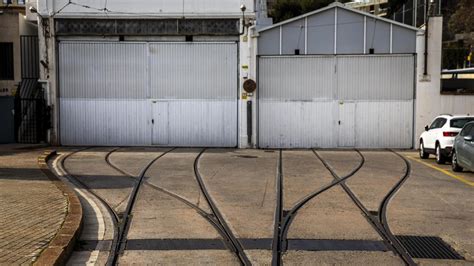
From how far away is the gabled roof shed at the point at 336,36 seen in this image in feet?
81.8

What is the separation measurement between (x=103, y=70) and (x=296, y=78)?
8491 mm

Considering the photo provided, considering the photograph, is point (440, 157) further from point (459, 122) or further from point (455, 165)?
point (455, 165)

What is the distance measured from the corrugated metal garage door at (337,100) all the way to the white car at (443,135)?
4.96 meters

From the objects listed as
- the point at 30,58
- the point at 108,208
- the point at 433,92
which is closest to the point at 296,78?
the point at 433,92

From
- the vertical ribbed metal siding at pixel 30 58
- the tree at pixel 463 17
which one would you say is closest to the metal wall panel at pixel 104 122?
the vertical ribbed metal siding at pixel 30 58

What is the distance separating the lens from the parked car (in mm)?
14750

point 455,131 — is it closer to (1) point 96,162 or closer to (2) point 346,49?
(2) point 346,49

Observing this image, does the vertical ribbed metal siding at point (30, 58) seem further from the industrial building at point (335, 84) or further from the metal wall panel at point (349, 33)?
the metal wall panel at point (349, 33)

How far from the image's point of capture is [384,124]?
2522 centimetres

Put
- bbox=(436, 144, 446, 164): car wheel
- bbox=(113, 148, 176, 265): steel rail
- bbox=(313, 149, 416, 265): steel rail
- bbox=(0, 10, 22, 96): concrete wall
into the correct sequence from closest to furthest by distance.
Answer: bbox=(313, 149, 416, 265): steel rail → bbox=(113, 148, 176, 265): steel rail → bbox=(436, 144, 446, 164): car wheel → bbox=(0, 10, 22, 96): concrete wall

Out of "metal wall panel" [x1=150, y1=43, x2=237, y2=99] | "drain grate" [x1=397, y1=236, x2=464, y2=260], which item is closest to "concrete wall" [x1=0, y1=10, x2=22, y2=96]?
"metal wall panel" [x1=150, y1=43, x2=237, y2=99]

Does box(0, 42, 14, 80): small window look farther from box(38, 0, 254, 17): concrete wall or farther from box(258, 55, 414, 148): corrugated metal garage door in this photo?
box(258, 55, 414, 148): corrugated metal garage door

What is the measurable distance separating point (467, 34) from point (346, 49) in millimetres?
25258

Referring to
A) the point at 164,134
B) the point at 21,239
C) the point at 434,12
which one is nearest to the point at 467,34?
the point at 434,12
